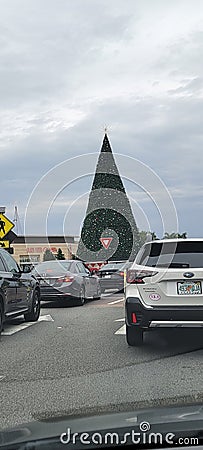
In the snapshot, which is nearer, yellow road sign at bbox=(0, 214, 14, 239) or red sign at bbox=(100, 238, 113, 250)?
yellow road sign at bbox=(0, 214, 14, 239)

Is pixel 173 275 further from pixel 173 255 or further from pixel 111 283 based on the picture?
pixel 111 283

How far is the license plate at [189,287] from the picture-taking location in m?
8.78

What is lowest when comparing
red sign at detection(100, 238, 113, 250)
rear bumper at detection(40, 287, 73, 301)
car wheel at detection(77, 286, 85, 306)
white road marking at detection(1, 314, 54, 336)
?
white road marking at detection(1, 314, 54, 336)

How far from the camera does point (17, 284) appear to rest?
11.8m

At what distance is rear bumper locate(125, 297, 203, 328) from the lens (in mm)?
8719

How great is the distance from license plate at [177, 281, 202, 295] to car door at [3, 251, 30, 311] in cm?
362

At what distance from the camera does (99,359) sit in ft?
28.6

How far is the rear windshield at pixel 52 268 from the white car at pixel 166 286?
806 centimetres

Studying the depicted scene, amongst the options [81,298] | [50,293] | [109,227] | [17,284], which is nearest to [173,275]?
[17,284]

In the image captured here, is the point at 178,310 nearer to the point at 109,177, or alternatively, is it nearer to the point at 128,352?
the point at 128,352

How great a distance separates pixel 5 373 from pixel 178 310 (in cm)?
251

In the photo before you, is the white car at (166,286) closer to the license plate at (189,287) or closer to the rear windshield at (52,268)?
the license plate at (189,287)

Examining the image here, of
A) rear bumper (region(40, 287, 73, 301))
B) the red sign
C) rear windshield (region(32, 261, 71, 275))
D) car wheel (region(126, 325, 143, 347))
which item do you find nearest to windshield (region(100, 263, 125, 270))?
rear windshield (region(32, 261, 71, 275))

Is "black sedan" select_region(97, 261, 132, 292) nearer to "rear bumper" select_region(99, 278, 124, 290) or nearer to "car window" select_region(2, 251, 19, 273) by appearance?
"rear bumper" select_region(99, 278, 124, 290)
